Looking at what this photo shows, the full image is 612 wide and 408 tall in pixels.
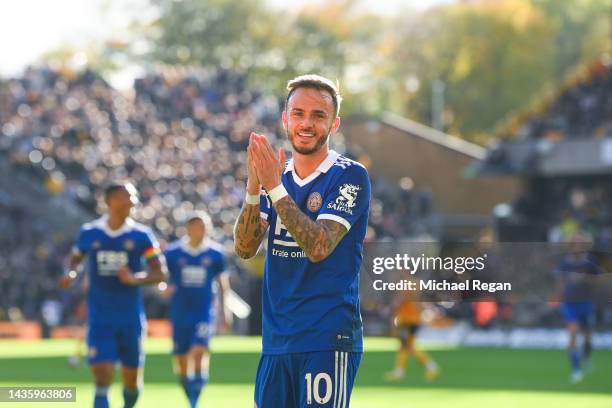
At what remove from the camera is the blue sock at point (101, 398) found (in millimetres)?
13609

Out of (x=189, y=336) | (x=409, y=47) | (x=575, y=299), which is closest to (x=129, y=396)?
(x=189, y=336)

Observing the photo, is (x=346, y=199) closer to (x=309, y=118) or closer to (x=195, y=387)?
(x=309, y=118)

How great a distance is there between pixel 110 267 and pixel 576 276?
443 inches

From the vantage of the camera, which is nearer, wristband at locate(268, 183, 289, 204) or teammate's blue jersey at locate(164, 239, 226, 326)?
wristband at locate(268, 183, 289, 204)

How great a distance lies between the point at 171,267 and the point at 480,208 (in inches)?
1705

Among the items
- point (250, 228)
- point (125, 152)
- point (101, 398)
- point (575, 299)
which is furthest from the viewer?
point (125, 152)

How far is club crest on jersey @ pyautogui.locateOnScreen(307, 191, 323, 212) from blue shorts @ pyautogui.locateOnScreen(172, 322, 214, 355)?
35.9 feet

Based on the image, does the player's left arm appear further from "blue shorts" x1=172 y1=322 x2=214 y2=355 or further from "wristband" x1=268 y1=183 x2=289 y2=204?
"blue shorts" x1=172 y1=322 x2=214 y2=355

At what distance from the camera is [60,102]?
134 ft

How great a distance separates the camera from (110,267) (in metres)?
14.2

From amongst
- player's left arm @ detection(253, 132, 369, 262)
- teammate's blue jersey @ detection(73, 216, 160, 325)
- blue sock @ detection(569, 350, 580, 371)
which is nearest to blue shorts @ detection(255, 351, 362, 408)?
player's left arm @ detection(253, 132, 369, 262)

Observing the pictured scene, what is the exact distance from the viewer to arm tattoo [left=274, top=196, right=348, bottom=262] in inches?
267

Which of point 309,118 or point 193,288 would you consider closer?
point 309,118

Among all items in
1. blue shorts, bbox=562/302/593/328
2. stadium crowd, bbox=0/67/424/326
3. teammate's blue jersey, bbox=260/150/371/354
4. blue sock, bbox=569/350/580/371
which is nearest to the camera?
teammate's blue jersey, bbox=260/150/371/354
